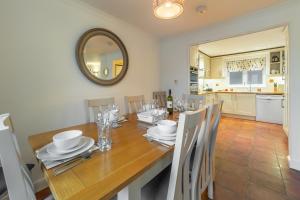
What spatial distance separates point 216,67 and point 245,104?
178cm

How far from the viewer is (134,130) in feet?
4.31

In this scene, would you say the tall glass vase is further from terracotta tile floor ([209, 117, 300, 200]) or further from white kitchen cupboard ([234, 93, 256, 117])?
white kitchen cupboard ([234, 93, 256, 117])

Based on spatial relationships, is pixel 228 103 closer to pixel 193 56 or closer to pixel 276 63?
pixel 276 63

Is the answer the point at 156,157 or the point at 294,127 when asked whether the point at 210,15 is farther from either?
the point at 156,157

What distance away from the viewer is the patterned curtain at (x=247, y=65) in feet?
15.7

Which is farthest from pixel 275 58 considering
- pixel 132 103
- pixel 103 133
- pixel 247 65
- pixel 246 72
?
pixel 103 133

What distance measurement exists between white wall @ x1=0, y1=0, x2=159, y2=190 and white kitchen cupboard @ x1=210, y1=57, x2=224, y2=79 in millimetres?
4500

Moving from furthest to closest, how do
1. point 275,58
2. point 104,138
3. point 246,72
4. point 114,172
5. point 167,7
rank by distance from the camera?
point 246,72, point 275,58, point 167,7, point 104,138, point 114,172

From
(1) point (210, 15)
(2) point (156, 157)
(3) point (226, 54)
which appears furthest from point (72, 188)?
(3) point (226, 54)

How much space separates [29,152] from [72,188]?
156 centimetres

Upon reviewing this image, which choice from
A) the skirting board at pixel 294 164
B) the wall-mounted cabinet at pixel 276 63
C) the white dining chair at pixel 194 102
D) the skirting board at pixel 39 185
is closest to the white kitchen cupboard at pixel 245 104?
the wall-mounted cabinet at pixel 276 63

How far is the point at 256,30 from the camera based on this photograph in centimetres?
231

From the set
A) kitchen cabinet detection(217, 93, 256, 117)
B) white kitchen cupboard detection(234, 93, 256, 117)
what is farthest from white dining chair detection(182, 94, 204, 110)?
white kitchen cupboard detection(234, 93, 256, 117)

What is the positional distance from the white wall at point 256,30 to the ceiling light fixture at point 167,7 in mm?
1554
